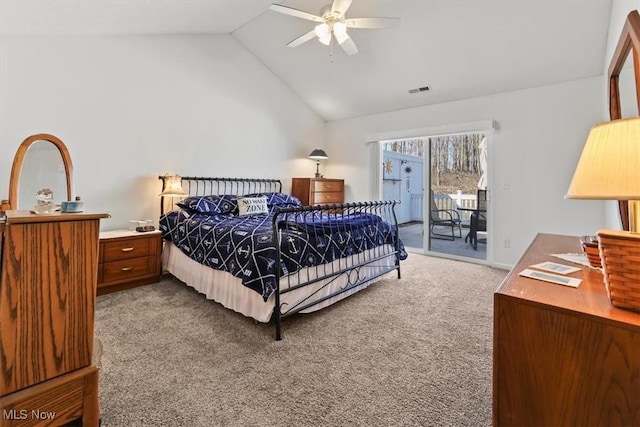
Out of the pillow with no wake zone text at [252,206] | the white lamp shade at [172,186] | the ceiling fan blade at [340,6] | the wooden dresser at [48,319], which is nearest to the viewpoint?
the wooden dresser at [48,319]

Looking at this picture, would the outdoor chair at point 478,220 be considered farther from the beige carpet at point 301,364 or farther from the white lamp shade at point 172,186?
the white lamp shade at point 172,186

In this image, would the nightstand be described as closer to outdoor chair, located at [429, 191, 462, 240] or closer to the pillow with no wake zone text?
the pillow with no wake zone text

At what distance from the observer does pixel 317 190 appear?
206 inches

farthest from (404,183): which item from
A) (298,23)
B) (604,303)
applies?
(604,303)

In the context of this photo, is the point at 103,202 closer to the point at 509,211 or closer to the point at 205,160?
the point at 205,160

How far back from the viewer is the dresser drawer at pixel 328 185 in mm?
5213

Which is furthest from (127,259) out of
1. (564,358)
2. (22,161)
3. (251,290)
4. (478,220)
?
(478,220)

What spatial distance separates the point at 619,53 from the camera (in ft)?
5.74

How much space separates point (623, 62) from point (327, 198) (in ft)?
13.5

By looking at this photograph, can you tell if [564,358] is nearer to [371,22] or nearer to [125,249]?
[371,22]

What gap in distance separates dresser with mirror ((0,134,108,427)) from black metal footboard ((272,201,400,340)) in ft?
3.74

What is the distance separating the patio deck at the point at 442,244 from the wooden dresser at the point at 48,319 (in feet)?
15.1

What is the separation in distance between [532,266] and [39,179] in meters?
3.92

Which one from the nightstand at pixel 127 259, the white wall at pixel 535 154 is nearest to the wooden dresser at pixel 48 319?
the nightstand at pixel 127 259
